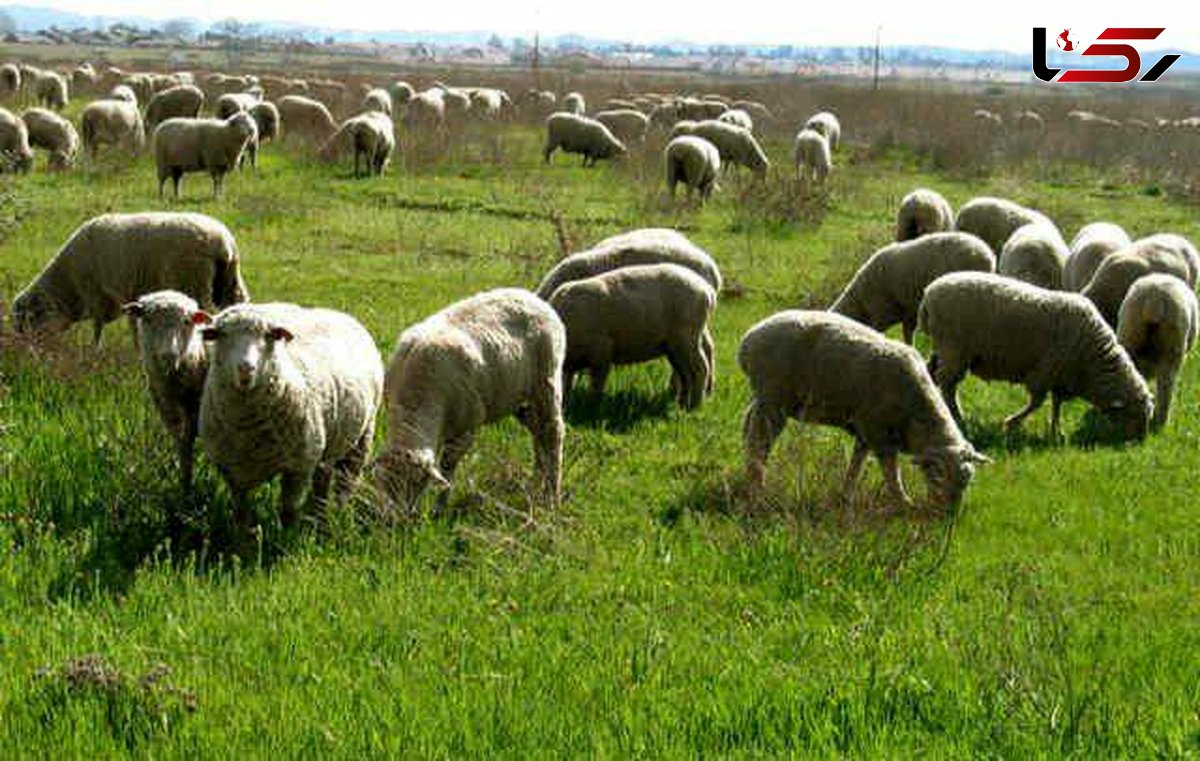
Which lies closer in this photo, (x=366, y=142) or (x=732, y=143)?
(x=366, y=142)

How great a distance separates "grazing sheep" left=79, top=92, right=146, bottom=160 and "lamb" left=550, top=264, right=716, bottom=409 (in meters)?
19.3

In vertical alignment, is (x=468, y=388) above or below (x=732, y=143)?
below

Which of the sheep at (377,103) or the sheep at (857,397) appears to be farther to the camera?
the sheep at (377,103)

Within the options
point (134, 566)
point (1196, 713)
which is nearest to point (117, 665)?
point (134, 566)

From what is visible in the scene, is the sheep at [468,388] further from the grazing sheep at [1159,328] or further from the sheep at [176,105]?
the sheep at [176,105]

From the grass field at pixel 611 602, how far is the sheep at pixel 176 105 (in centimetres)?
2179

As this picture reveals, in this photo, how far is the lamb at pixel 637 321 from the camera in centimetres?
932

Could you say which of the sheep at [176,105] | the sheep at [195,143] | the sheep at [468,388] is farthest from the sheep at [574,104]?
the sheep at [468,388]

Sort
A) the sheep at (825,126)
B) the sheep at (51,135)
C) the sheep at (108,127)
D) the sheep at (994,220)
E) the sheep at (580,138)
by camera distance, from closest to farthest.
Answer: the sheep at (994,220), the sheep at (51,135), the sheep at (108,127), the sheep at (580,138), the sheep at (825,126)

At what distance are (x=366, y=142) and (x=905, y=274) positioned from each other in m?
15.5

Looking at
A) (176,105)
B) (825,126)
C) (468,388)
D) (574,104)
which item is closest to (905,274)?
(468,388)

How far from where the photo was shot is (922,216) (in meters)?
14.3

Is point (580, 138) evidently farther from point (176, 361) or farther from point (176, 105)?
point (176, 361)

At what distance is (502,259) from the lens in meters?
16.1
